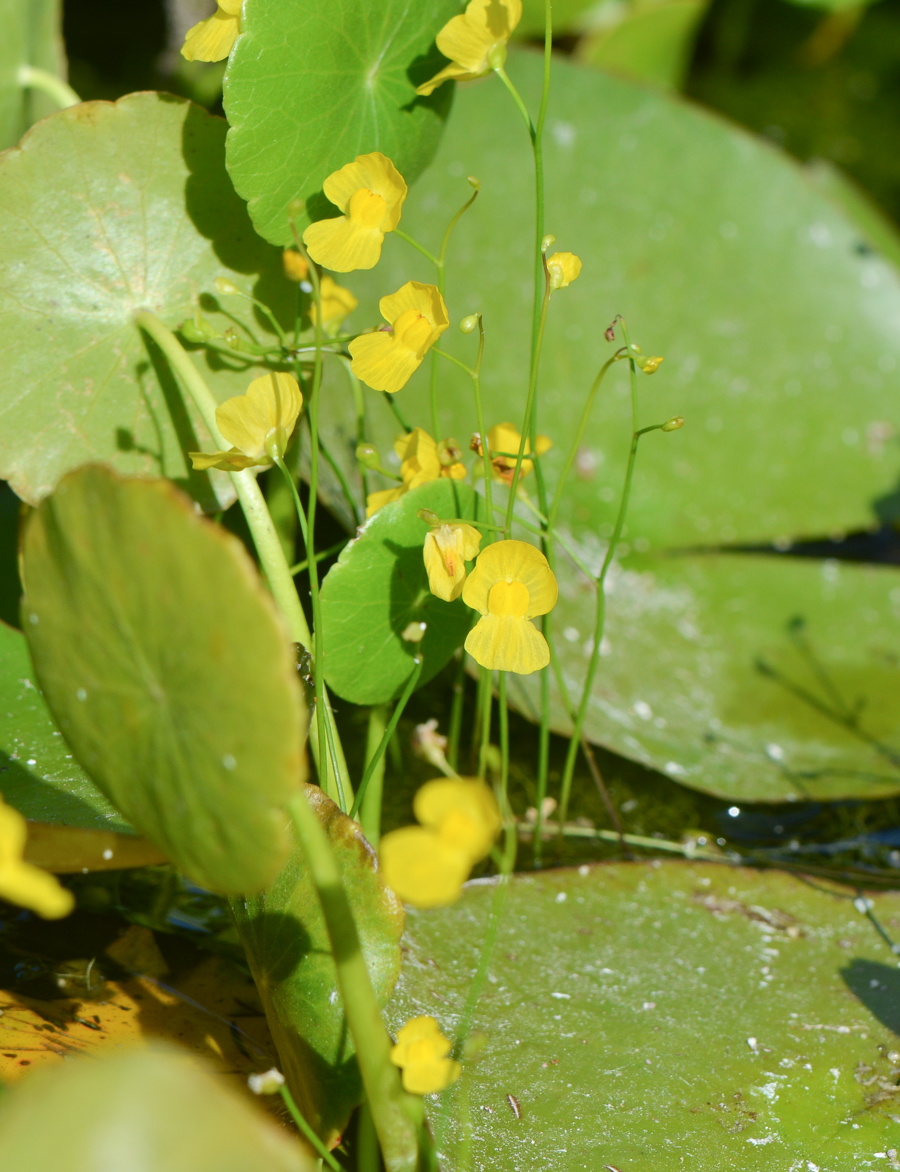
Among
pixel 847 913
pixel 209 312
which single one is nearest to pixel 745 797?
pixel 847 913

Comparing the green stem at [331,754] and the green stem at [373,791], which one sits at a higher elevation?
the green stem at [331,754]

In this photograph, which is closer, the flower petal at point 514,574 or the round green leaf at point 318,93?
the flower petal at point 514,574

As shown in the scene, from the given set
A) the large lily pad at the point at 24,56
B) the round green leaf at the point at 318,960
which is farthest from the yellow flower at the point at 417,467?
the large lily pad at the point at 24,56

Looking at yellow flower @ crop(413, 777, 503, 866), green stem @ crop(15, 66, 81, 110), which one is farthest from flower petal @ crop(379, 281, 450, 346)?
green stem @ crop(15, 66, 81, 110)

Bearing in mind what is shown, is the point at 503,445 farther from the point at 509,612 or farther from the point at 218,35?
the point at 218,35

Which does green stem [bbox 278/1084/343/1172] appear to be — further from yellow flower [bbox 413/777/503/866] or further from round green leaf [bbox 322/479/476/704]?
round green leaf [bbox 322/479/476/704]

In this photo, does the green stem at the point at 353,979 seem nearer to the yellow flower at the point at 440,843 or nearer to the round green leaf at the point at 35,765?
the yellow flower at the point at 440,843

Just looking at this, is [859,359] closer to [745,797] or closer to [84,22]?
[745,797]
